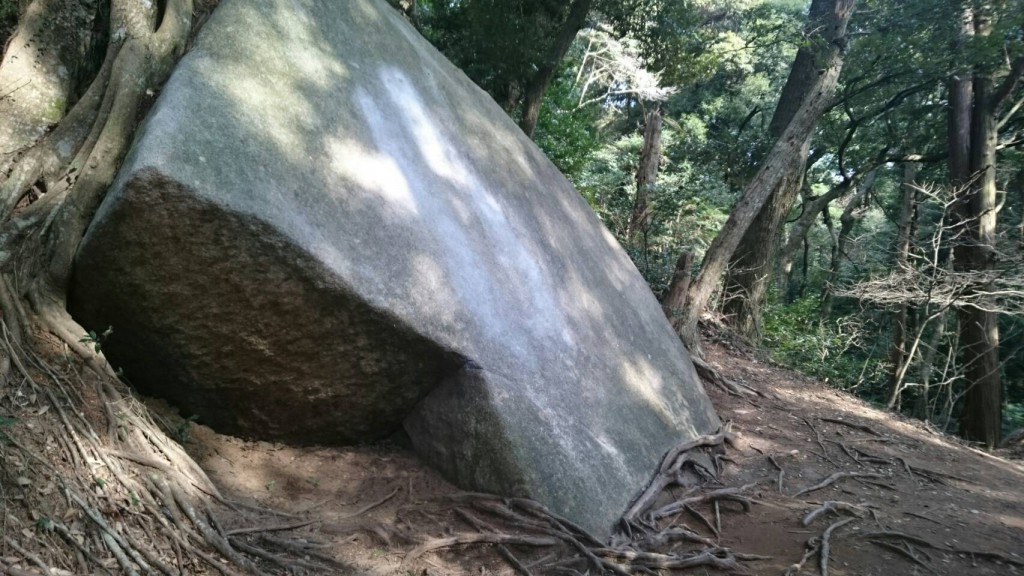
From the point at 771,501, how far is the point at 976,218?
791cm

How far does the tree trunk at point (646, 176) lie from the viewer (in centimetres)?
1101

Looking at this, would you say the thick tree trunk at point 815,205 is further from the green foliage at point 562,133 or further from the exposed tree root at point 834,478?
the exposed tree root at point 834,478

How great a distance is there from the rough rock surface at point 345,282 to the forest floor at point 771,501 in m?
0.21

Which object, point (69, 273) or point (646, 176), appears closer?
point (69, 273)

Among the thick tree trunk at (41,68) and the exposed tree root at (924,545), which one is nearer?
the thick tree trunk at (41,68)

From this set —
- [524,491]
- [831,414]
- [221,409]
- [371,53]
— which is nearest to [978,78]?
[831,414]

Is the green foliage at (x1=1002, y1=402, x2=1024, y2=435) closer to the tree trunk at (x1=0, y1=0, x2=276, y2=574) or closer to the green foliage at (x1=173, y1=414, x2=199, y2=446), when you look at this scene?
the green foliage at (x1=173, y1=414, x2=199, y2=446)

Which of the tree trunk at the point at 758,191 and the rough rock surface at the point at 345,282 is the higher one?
the tree trunk at the point at 758,191

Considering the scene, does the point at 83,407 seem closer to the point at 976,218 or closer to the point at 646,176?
the point at 646,176

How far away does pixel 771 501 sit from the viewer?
5074 mm

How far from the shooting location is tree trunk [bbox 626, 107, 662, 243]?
1101cm

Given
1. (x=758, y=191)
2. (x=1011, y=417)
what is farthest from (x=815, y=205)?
(x=758, y=191)

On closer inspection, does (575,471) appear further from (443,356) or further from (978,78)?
(978,78)

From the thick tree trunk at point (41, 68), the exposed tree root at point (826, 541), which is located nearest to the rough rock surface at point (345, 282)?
the thick tree trunk at point (41, 68)
